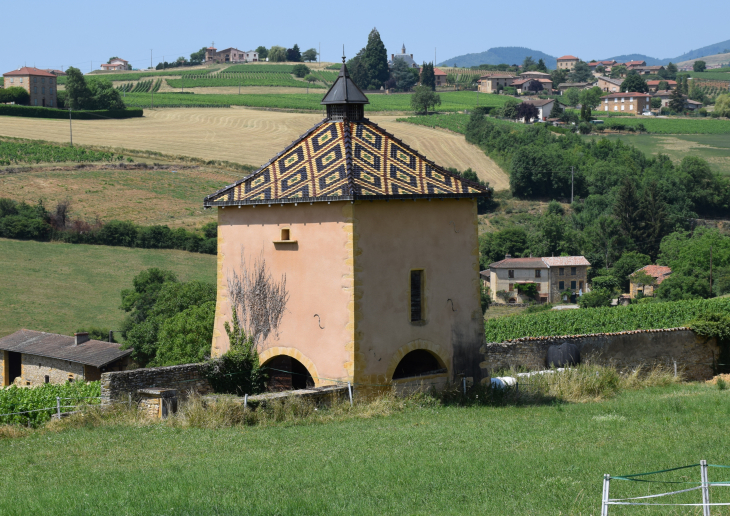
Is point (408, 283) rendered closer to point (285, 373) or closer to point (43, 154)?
point (285, 373)

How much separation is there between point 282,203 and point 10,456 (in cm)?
758

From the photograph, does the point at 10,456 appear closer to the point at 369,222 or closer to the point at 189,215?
the point at 369,222

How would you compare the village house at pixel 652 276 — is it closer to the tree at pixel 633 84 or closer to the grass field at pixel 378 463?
the grass field at pixel 378 463

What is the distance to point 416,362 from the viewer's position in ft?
60.8

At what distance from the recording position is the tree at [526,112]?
138375 mm

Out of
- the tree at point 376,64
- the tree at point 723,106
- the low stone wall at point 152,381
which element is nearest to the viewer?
the low stone wall at point 152,381

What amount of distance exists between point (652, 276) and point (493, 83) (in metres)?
125

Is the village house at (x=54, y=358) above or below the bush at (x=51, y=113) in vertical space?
below

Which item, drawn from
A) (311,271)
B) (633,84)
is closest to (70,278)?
(311,271)

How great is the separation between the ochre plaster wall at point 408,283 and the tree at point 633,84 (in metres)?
174

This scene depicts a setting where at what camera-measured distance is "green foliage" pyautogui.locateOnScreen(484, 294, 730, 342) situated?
3695 cm

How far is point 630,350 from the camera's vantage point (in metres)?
27.9

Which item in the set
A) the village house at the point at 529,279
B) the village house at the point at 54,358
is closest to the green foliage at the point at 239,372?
the village house at the point at 54,358

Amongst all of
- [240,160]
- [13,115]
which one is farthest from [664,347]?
[13,115]
